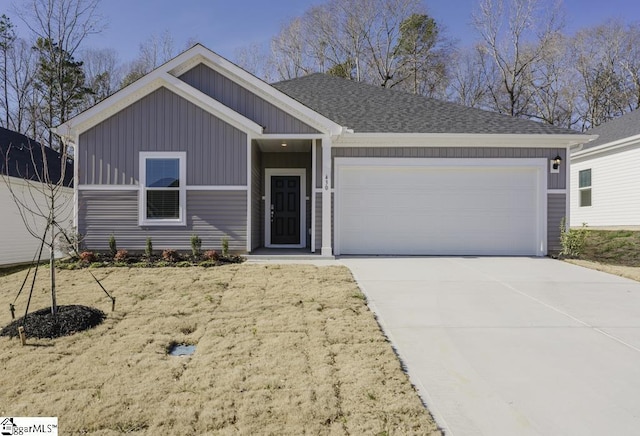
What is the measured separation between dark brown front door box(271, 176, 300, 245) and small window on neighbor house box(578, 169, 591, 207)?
1144cm

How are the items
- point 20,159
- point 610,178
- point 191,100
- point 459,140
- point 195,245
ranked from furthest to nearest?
point 610,178 → point 20,159 → point 459,140 → point 191,100 → point 195,245

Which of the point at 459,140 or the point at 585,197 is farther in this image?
the point at 585,197

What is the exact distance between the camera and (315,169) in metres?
9.01

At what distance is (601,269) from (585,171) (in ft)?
28.2

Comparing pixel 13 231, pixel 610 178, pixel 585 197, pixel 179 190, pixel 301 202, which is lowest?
pixel 13 231

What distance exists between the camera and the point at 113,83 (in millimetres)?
24594

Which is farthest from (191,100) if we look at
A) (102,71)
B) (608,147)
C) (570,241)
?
(102,71)

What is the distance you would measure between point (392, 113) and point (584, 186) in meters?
9.47

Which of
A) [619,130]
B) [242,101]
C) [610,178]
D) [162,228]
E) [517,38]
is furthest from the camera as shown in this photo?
[517,38]

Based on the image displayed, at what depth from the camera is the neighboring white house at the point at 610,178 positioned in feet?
40.8

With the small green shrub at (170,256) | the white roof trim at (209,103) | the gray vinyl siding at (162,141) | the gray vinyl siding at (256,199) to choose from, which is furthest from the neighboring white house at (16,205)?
the gray vinyl siding at (256,199)

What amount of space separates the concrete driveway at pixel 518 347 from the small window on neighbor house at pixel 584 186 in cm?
930

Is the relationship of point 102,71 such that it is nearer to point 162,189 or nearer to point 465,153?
point 162,189

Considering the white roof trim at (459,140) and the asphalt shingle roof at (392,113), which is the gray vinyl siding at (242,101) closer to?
the asphalt shingle roof at (392,113)
